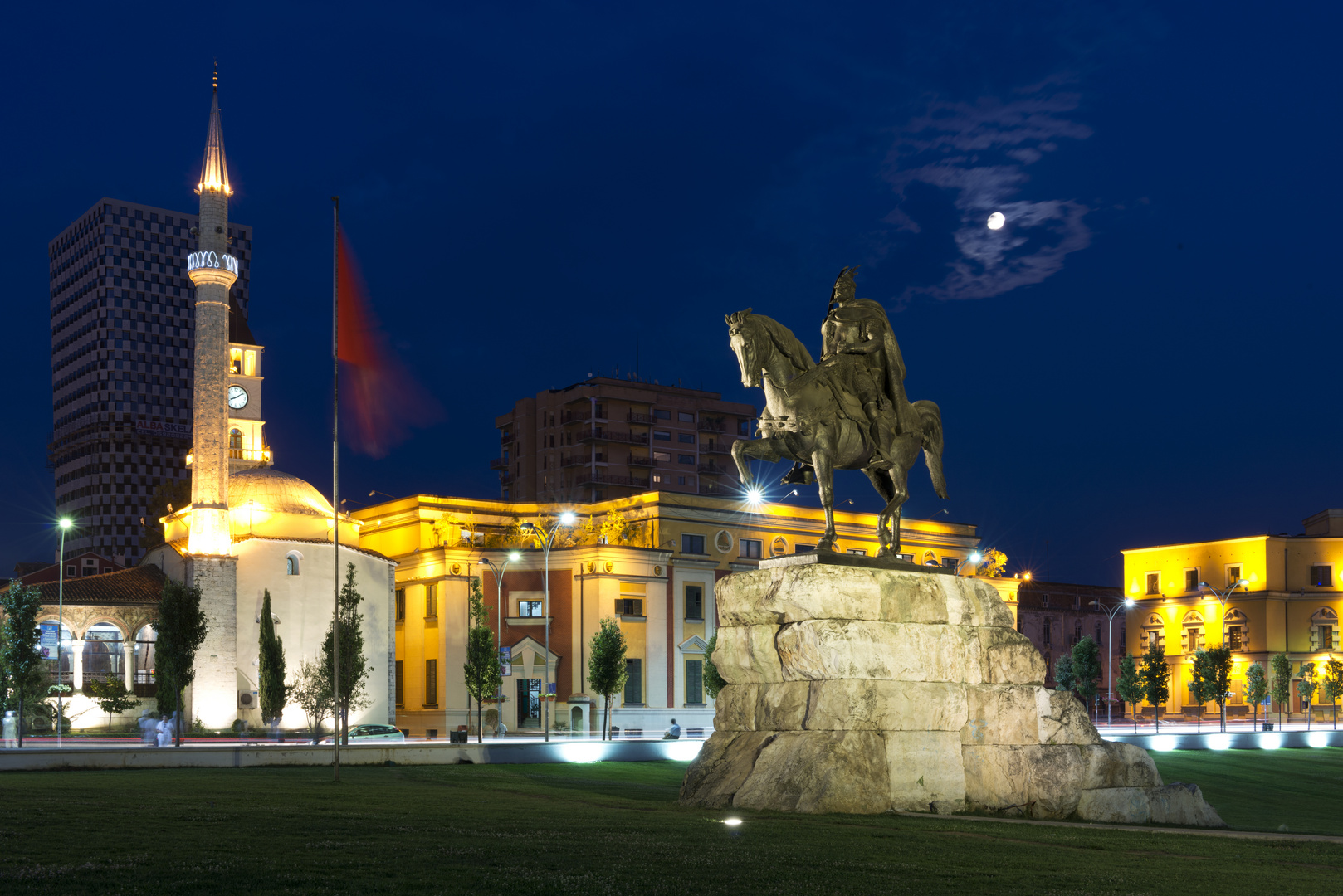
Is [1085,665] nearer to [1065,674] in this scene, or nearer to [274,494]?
[1065,674]

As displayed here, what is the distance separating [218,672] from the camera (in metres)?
65.1

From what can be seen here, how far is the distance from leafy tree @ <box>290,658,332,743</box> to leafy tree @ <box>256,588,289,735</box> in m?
0.83

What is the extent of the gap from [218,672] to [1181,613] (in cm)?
7854

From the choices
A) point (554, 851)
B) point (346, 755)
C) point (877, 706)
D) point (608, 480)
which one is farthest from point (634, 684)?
point (554, 851)

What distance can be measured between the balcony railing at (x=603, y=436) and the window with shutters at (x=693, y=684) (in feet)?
148

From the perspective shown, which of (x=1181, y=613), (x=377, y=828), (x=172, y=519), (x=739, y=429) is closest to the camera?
(x=377, y=828)

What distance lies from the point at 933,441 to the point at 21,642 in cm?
4232

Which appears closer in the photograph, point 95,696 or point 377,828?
point 377,828

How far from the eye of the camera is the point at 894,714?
1823cm

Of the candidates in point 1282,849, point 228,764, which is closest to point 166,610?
point 228,764

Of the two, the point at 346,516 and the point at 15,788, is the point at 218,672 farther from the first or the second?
the point at 15,788

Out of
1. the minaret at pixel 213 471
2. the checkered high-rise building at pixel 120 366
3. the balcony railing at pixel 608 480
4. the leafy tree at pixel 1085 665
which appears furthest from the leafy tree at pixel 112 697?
the checkered high-rise building at pixel 120 366

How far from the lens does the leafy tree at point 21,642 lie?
167ft

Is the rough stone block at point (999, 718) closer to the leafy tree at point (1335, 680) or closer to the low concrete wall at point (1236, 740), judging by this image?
the low concrete wall at point (1236, 740)
